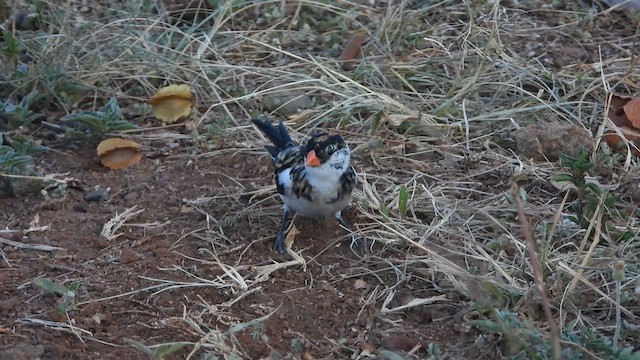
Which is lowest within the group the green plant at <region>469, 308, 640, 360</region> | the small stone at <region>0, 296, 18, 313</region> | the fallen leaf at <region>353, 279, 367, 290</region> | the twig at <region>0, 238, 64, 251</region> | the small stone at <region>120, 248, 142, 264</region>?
the twig at <region>0, 238, 64, 251</region>

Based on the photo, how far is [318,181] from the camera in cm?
421

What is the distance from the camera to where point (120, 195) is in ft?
15.5

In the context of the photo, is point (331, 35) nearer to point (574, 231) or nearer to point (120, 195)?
point (120, 195)

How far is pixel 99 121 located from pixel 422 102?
1.63m

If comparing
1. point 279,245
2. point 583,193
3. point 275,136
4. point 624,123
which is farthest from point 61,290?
point 624,123

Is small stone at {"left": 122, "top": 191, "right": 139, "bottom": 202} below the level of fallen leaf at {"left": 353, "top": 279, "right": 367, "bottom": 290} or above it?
below

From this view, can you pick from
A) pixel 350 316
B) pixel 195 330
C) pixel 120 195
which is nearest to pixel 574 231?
pixel 350 316

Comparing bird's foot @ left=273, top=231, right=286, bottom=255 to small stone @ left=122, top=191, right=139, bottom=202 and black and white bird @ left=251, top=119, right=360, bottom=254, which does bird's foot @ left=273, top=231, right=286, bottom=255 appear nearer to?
black and white bird @ left=251, top=119, right=360, bottom=254

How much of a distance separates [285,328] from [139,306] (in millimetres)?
560

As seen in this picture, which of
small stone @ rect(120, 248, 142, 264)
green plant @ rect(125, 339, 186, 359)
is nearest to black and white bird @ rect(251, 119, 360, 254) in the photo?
small stone @ rect(120, 248, 142, 264)

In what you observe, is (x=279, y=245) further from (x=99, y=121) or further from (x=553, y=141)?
(x=553, y=141)

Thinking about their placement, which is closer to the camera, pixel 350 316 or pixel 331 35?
pixel 350 316

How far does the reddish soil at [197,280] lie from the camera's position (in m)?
3.60

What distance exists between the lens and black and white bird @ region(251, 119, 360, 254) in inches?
165
